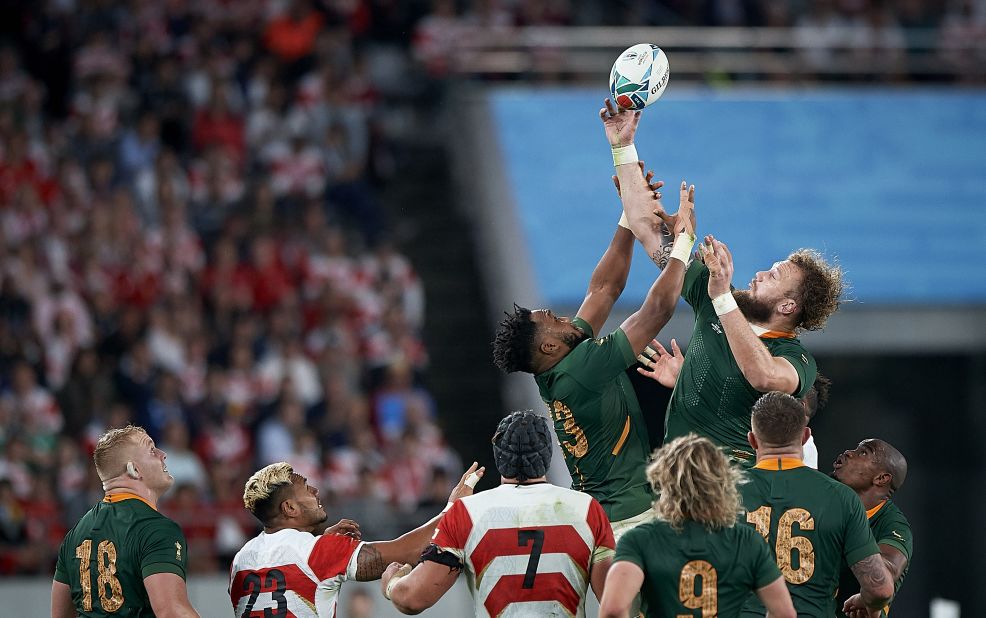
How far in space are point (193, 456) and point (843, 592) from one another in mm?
7680

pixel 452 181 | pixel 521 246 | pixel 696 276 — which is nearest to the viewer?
pixel 696 276

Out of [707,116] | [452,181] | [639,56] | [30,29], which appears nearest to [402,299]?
[452,181]

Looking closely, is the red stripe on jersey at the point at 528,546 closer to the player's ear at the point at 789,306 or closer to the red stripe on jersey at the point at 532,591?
the red stripe on jersey at the point at 532,591

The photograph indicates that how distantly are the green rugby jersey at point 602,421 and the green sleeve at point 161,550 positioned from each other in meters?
1.85

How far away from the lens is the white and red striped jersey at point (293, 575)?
22.4 ft

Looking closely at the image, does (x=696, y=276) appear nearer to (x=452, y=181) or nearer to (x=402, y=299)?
(x=402, y=299)

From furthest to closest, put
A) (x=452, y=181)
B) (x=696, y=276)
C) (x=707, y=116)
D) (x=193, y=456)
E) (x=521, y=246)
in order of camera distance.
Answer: (x=452, y=181), (x=707, y=116), (x=521, y=246), (x=193, y=456), (x=696, y=276)

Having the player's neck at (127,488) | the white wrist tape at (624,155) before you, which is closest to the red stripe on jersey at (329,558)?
the player's neck at (127,488)

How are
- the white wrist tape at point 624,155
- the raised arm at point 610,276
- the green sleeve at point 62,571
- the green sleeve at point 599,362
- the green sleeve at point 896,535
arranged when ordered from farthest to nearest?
the white wrist tape at point 624,155
the raised arm at point 610,276
the green sleeve at point 896,535
the green sleeve at point 62,571
the green sleeve at point 599,362

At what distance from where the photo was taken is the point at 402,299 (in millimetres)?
15680

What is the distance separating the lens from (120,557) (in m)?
6.86

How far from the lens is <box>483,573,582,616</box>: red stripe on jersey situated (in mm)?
6371

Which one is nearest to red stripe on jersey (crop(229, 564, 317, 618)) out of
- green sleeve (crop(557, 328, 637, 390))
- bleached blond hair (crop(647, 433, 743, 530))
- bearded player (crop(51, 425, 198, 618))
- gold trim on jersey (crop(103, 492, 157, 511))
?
bearded player (crop(51, 425, 198, 618))

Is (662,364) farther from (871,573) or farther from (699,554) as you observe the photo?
(699,554)
